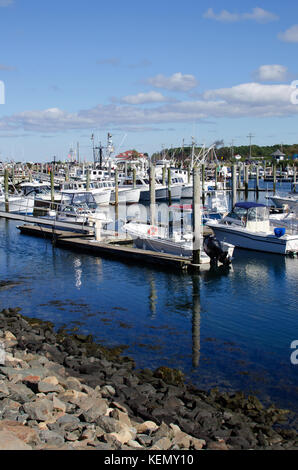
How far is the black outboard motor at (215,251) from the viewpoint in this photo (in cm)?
2294

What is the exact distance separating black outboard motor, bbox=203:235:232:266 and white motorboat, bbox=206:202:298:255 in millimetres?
3838

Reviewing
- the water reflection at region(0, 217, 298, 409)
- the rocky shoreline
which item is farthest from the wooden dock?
the rocky shoreline

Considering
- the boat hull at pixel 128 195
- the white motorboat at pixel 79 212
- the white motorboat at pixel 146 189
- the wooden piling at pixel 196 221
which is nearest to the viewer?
the wooden piling at pixel 196 221

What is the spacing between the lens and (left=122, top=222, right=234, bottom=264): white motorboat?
76.2ft

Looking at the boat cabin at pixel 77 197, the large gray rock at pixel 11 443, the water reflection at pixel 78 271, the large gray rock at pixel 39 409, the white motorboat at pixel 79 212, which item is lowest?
the water reflection at pixel 78 271

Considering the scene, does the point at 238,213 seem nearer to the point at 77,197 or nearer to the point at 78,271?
the point at 78,271

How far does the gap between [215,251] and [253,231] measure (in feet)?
15.9

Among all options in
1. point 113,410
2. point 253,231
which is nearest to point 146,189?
point 253,231

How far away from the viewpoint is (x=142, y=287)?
2006cm

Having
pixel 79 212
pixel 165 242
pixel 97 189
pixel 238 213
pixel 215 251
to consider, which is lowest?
pixel 215 251

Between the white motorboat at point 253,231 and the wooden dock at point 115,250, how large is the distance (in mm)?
5428

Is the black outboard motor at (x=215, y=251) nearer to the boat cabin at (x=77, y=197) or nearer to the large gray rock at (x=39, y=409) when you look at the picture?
the large gray rock at (x=39, y=409)

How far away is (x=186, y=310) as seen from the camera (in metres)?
17.0

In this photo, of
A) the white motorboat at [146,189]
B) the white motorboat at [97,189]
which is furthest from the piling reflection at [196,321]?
the white motorboat at [146,189]
